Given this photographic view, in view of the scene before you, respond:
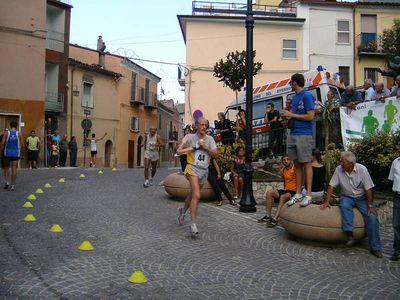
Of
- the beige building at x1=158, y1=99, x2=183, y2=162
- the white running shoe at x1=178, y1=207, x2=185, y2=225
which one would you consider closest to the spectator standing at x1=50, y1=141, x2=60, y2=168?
the white running shoe at x1=178, y1=207, x2=185, y2=225

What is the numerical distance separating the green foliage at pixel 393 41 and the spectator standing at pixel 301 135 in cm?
2394

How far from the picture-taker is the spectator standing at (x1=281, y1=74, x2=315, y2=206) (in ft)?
22.9

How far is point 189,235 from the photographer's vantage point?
23.8 feet

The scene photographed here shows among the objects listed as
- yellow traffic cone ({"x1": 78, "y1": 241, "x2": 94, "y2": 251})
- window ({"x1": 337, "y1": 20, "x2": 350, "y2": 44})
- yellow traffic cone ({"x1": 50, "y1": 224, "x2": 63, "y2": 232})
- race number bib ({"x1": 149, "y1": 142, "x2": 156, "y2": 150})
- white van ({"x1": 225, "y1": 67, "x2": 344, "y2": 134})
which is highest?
window ({"x1": 337, "y1": 20, "x2": 350, "y2": 44})

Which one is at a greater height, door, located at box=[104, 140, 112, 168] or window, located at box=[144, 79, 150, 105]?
window, located at box=[144, 79, 150, 105]

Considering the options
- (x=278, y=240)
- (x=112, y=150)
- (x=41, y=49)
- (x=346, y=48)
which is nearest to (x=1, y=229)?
(x=278, y=240)

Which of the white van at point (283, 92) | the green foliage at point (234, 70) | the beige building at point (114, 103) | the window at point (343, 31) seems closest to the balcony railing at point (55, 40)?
the beige building at point (114, 103)

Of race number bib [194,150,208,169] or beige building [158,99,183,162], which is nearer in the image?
race number bib [194,150,208,169]

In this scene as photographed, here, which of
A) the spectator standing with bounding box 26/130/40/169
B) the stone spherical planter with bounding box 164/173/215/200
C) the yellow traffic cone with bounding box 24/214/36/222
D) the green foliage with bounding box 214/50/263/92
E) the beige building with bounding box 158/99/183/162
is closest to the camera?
the yellow traffic cone with bounding box 24/214/36/222

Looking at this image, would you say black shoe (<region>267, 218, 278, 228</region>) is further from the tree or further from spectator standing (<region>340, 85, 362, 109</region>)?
the tree

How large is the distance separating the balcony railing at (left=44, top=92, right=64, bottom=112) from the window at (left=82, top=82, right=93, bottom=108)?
3122mm

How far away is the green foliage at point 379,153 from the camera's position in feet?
31.6

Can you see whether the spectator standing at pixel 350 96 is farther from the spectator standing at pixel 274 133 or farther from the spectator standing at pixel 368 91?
the spectator standing at pixel 274 133

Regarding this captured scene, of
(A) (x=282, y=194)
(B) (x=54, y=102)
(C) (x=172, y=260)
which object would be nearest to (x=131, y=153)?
(B) (x=54, y=102)
